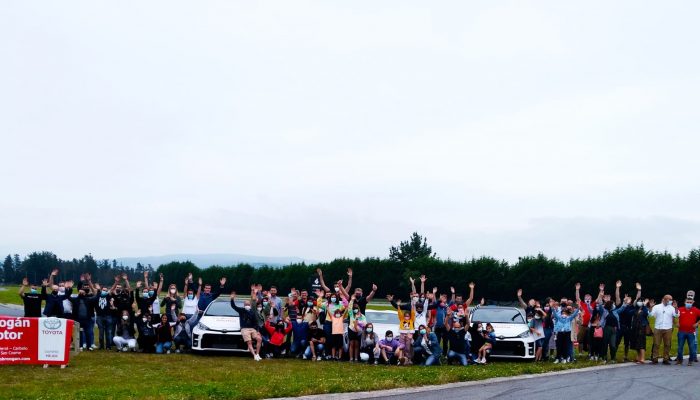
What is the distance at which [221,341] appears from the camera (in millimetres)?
18656

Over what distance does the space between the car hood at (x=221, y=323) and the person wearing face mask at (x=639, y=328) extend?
33.8ft

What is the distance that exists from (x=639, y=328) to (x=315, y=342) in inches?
332

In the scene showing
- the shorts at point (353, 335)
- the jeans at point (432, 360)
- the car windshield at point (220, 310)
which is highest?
the car windshield at point (220, 310)

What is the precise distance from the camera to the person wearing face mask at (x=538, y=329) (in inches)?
763

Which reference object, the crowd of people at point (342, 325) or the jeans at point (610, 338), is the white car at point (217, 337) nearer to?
the crowd of people at point (342, 325)

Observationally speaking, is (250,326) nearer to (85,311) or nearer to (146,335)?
(146,335)

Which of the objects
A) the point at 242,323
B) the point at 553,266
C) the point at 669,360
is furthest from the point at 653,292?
the point at 242,323

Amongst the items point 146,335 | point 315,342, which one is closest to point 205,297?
point 146,335

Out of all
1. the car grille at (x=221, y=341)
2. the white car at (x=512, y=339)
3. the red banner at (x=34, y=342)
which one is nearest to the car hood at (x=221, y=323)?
the car grille at (x=221, y=341)

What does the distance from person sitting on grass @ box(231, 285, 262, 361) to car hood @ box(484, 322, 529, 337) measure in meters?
6.06

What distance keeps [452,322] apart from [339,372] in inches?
167

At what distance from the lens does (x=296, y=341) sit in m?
19.4

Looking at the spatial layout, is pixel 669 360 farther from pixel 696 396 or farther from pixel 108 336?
pixel 108 336

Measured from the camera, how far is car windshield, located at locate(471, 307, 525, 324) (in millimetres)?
20172
